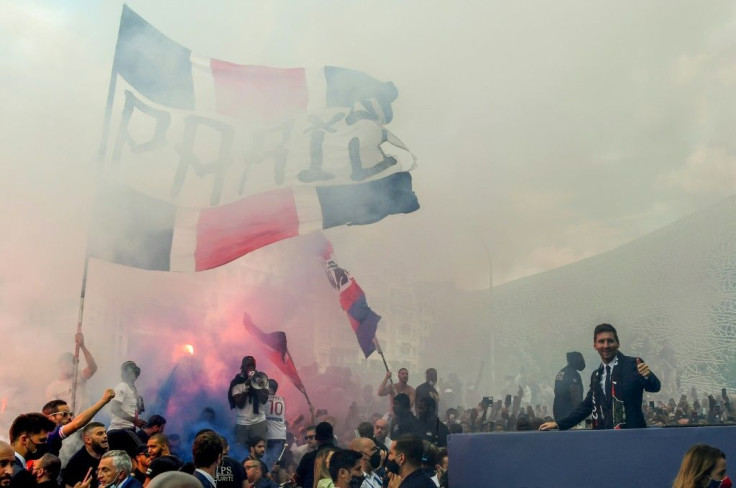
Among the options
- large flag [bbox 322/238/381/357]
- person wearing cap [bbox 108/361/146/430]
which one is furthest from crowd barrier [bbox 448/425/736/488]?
large flag [bbox 322/238/381/357]

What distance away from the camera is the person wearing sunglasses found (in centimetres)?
348

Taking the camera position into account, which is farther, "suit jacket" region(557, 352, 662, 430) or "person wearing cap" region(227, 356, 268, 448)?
"person wearing cap" region(227, 356, 268, 448)

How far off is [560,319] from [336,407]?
2.43m

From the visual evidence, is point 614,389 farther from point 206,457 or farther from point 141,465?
point 141,465

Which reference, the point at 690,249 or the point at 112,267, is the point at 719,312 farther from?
the point at 112,267

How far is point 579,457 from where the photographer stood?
101 inches

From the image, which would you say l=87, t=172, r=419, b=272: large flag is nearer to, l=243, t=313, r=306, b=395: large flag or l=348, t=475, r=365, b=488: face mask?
l=243, t=313, r=306, b=395: large flag

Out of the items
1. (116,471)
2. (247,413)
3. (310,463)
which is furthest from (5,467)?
(247,413)

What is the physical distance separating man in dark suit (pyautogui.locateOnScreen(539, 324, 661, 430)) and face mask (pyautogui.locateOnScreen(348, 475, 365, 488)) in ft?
3.57

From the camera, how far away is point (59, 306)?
7.55 metres

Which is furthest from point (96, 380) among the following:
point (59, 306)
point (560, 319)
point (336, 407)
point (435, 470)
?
point (560, 319)

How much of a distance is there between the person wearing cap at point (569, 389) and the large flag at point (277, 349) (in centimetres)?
238

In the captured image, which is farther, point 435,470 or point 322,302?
point 322,302

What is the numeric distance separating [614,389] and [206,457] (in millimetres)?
2286
